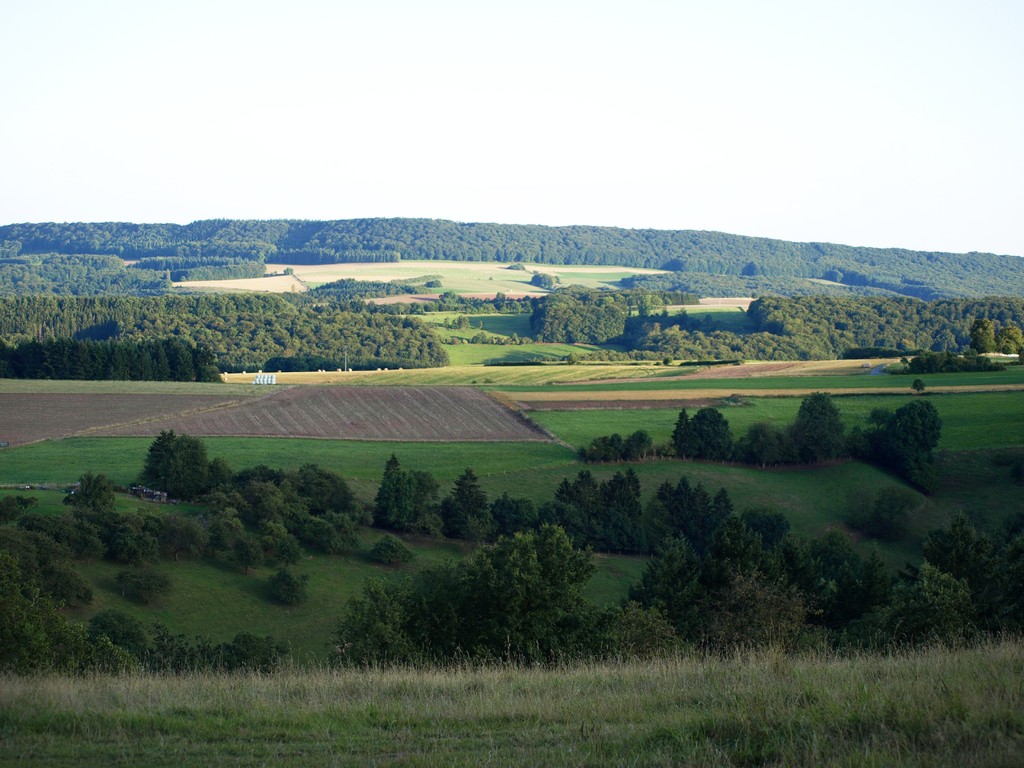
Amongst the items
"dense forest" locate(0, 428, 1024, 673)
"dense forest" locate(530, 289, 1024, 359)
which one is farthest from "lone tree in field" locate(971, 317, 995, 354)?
"dense forest" locate(0, 428, 1024, 673)

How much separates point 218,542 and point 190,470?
11034 millimetres

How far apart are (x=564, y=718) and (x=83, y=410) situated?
75.8 meters

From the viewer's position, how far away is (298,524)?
5338 centimetres

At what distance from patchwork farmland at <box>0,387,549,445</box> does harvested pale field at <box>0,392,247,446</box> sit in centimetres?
7

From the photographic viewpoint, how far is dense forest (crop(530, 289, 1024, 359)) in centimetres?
15338

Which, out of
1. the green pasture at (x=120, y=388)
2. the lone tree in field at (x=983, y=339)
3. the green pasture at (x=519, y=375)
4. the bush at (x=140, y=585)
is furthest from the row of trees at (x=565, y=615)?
the lone tree in field at (x=983, y=339)

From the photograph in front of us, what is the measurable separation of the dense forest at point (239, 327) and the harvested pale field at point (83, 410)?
173ft

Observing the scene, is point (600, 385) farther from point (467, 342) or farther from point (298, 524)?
point (467, 342)

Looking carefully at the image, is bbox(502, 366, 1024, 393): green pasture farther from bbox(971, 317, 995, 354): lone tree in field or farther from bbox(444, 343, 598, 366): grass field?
bbox(444, 343, 598, 366): grass field

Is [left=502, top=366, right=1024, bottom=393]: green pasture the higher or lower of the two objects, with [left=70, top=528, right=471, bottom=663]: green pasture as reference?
higher

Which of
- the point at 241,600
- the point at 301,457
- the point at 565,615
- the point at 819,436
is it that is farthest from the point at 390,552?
the point at 819,436

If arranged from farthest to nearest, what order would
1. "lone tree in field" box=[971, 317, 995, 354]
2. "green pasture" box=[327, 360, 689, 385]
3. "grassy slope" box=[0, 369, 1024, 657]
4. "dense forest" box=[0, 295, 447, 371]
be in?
"dense forest" box=[0, 295, 447, 371]
"lone tree in field" box=[971, 317, 995, 354]
"green pasture" box=[327, 360, 689, 385]
"grassy slope" box=[0, 369, 1024, 657]

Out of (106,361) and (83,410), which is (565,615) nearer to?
(83,410)

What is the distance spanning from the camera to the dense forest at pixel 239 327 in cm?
14638
